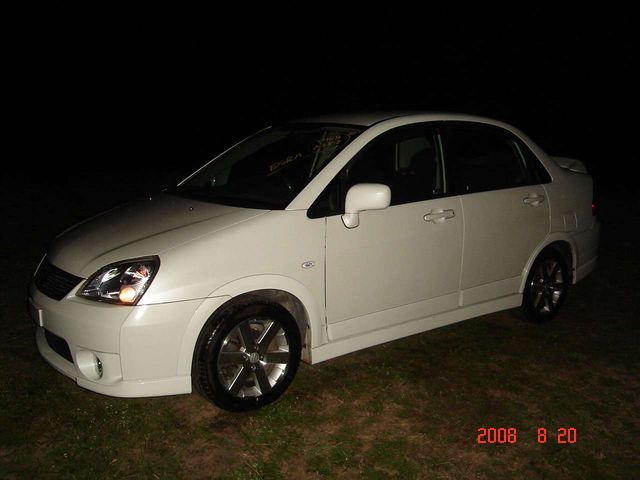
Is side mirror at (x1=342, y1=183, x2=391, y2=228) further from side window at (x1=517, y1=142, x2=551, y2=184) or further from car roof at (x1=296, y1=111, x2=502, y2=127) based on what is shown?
side window at (x1=517, y1=142, x2=551, y2=184)

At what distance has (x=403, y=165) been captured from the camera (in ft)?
15.5

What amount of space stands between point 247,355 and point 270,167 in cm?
134

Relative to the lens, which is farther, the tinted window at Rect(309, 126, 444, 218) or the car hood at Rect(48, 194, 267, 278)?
the tinted window at Rect(309, 126, 444, 218)

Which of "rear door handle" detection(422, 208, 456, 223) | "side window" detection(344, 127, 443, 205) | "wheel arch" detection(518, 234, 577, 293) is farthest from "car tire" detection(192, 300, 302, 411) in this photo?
"wheel arch" detection(518, 234, 577, 293)

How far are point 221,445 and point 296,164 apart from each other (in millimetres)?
1843

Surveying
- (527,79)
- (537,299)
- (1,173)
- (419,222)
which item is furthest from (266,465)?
(527,79)

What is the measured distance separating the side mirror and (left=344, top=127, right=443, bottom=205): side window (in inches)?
8.8

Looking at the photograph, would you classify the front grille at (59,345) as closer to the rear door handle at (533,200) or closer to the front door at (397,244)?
the front door at (397,244)

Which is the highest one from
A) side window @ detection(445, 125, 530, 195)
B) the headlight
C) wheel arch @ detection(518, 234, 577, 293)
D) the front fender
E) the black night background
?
side window @ detection(445, 125, 530, 195)

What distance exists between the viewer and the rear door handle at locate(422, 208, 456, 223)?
172 inches

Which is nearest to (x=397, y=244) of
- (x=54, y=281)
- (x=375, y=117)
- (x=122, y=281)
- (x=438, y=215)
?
(x=438, y=215)

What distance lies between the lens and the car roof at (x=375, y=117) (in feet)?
14.7

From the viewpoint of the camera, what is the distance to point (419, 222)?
14.2 feet

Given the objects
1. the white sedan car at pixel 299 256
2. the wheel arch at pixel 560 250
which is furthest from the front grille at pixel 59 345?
the wheel arch at pixel 560 250
